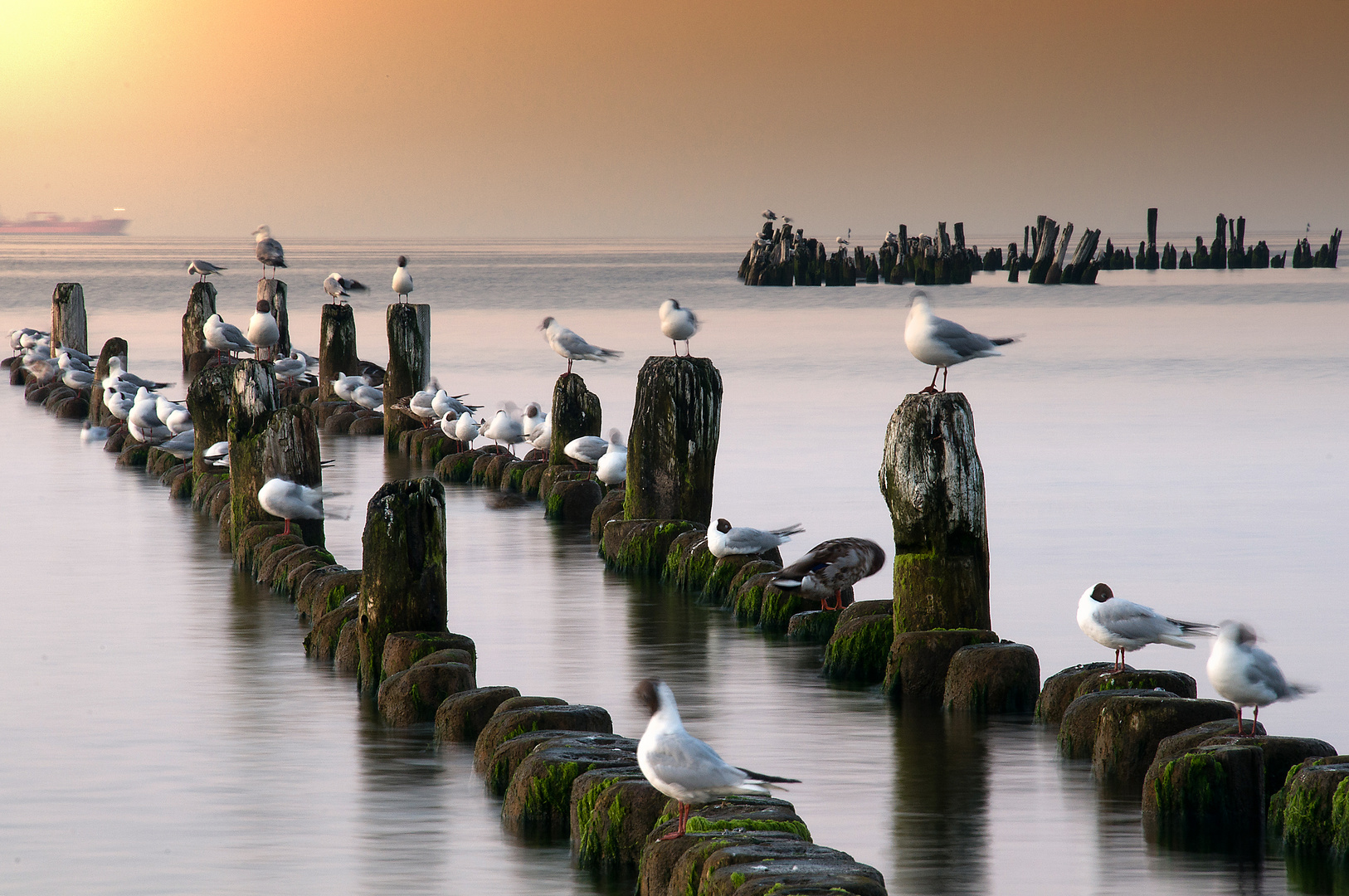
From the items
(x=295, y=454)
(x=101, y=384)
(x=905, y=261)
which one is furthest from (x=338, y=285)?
(x=905, y=261)

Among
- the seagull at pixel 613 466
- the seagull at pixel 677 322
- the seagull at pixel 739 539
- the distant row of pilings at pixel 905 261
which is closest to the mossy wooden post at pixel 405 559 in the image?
the seagull at pixel 739 539

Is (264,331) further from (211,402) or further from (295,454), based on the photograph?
(295,454)

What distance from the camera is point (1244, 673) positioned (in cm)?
750

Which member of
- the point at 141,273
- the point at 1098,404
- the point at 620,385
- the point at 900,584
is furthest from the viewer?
the point at 141,273

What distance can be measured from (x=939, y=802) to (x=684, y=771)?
8.13 ft

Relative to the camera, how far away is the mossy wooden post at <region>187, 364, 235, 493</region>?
52.5 ft

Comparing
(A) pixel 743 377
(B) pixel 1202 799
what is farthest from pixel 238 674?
(A) pixel 743 377

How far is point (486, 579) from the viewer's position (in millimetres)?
13422

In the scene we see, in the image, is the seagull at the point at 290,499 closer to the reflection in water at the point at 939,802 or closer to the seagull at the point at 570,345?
the reflection in water at the point at 939,802

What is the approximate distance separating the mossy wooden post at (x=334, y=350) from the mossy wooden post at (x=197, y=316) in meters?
4.94

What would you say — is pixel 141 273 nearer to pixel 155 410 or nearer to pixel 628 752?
pixel 155 410

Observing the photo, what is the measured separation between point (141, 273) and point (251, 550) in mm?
94424

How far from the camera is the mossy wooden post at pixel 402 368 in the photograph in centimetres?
2153

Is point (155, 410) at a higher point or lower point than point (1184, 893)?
higher
